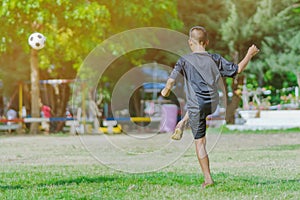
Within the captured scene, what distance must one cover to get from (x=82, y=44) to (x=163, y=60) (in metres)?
5.00

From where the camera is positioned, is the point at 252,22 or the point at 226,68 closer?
the point at 226,68

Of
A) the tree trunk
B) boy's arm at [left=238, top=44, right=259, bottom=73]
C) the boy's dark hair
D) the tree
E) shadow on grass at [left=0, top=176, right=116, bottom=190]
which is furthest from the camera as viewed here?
the tree

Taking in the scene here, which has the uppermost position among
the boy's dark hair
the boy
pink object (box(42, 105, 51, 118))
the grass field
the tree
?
the tree

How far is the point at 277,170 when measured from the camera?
26.3 feet

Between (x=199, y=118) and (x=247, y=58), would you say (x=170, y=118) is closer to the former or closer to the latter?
(x=199, y=118)

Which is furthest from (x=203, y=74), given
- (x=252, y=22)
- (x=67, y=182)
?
(x=252, y=22)

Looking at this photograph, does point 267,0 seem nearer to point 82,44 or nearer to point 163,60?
point 163,60

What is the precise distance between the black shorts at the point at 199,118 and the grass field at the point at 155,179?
0.52 meters

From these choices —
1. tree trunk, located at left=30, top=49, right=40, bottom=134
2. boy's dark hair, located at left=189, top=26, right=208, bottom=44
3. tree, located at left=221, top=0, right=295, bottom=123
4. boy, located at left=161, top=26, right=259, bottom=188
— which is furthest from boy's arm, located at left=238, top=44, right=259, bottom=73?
tree, located at left=221, top=0, right=295, bottom=123

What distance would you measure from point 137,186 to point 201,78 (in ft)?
3.94

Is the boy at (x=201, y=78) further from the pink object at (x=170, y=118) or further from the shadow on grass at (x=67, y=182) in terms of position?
the pink object at (x=170, y=118)

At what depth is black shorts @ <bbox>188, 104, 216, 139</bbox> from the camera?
6223 millimetres

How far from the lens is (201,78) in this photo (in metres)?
6.17

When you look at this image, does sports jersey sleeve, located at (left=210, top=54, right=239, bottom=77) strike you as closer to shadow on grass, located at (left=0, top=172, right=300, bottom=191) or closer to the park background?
shadow on grass, located at (left=0, top=172, right=300, bottom=191)
